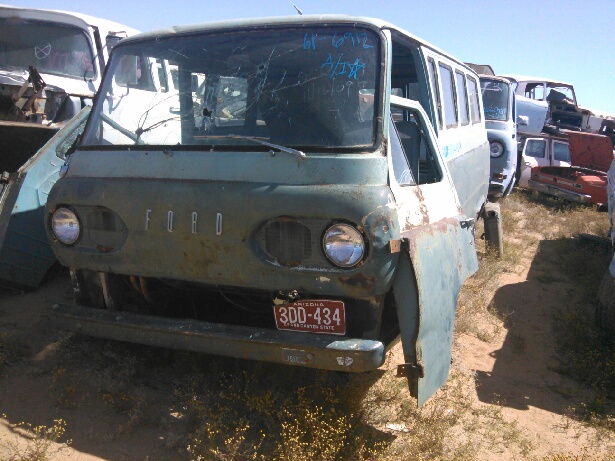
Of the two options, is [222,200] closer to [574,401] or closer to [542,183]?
[574,401]

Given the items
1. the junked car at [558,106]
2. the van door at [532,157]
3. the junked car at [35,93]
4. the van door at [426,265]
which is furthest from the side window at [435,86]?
the junked car at [558,106]

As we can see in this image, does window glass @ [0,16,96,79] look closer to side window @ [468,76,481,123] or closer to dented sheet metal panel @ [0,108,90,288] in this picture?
dented sheet metal panel @ [0,108,90,288]

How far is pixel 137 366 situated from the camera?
3.88m

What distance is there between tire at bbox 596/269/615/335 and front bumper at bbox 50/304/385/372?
291cm

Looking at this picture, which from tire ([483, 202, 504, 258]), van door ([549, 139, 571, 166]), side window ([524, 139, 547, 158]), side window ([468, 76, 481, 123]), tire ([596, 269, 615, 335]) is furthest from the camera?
side window ([524, 139, 547, 158])

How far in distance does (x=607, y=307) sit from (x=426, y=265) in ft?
9.05

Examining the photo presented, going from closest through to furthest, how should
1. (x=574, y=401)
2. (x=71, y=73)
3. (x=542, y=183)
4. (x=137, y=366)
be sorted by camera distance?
(x=137, y=366), (x=574, y=401), (x=71, y=73), (x=542, y=183)

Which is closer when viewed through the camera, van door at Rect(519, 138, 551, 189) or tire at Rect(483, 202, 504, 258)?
tire at Rect(483, 202, 504, 258)

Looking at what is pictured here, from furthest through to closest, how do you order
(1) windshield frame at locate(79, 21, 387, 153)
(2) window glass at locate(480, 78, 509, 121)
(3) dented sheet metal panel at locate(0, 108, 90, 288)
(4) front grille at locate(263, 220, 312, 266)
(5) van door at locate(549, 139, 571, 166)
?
1. (5) van door at locate(549, 139, 571, 166)
2. (2) window glass at locate(480, 78, 509, 121)
3. (3) dented sheet metal panel at locate(0, 108, 90, 288)
4. (1) windshield frame at locate(79, 21, 387, 153)
5. (4) front grille at locate(263, 220, 312, 266)

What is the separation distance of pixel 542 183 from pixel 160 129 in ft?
34.6

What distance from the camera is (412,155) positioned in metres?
4.57

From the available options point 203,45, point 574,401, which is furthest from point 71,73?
point 574,401

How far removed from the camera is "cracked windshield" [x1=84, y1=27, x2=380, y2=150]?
10.8ft

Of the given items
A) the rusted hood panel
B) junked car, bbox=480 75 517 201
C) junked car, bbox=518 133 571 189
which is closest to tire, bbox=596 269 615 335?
junked car, bbox=480 75 517 201
